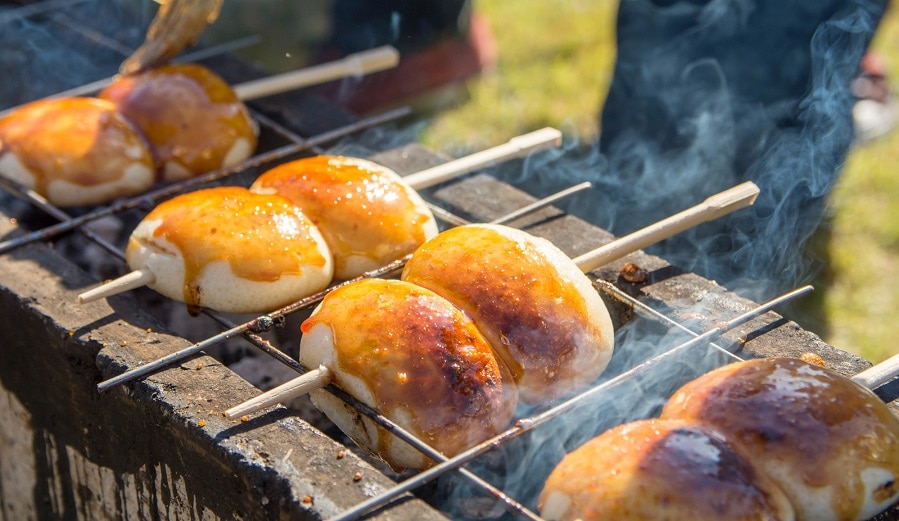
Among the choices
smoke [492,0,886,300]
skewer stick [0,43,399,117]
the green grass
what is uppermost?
skewer stick [0,43,399,117]

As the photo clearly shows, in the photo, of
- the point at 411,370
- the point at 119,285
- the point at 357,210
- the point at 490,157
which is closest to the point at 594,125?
the point at 490,157

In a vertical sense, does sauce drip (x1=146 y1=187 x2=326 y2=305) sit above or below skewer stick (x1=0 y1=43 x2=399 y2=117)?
below

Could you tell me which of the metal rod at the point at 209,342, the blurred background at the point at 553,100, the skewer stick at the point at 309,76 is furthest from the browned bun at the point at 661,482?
the blurred background at the point at 553,100

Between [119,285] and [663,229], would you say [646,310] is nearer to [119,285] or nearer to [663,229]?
[663,229]

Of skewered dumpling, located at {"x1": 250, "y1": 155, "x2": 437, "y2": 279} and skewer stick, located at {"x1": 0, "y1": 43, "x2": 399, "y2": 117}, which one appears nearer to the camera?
skewered dumpling, located at {"x1": 250, "y1": 155, "x2": 437, "y2": 279}

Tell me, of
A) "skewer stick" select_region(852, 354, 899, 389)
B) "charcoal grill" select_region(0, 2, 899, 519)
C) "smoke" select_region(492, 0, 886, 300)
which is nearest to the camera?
"charcoal grill" select_region(0, 2, 899, 519)

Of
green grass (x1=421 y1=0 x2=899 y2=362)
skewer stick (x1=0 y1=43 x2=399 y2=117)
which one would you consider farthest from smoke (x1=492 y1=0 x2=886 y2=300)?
skewer stick (x1=0 y1=43 x2=399 y2=117)

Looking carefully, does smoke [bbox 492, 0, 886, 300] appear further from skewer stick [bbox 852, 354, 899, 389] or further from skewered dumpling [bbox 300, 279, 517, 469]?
skewered dumpling [bbox 300, 279, 517, 469]

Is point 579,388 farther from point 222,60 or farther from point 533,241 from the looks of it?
point 222,60
